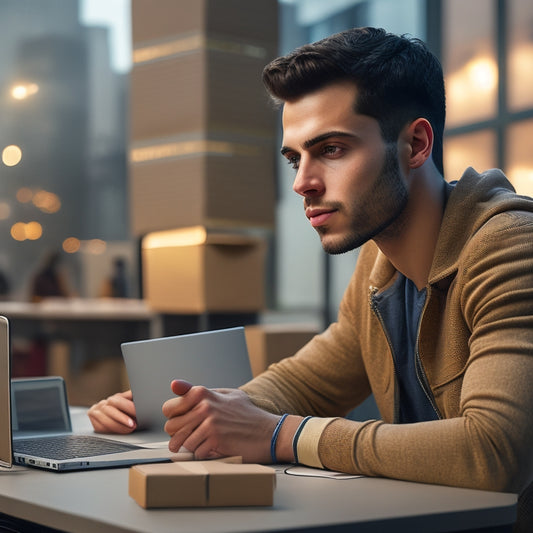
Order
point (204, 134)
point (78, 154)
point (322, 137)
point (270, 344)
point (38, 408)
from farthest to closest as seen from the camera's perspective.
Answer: point (78, 154) → point (204, 134) → point (270, 344) → point (38, 408) → point (322, 137)

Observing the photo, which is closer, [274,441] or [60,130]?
[274,441]

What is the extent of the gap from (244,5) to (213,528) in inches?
99.7

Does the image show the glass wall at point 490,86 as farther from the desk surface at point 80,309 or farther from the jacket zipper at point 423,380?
the jacket zipper at point 423,380

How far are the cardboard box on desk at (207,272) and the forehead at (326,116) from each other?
1739 mm

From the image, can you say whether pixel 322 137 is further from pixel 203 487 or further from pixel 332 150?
pixel 203 487

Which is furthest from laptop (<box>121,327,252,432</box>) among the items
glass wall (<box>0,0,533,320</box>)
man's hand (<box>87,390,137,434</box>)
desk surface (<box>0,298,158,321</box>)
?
glass wall (<box>0,0,533,320</box>)

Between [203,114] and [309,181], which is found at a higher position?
[203,114]

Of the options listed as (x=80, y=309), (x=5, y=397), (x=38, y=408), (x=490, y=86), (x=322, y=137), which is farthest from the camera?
(x=80, y=309)

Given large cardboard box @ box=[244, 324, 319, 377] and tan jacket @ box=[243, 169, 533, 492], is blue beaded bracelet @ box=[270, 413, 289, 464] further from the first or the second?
large cardboard box @ box=[244, 324, 319, 377]

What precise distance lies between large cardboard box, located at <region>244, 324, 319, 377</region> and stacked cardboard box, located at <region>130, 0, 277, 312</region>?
0.78 ft

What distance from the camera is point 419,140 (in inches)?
54.0

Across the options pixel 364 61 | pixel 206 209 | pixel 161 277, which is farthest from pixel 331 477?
pixel 161 277

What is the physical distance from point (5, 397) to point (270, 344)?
176 cm

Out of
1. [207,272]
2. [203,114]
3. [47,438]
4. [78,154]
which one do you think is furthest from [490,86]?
[78,154]
